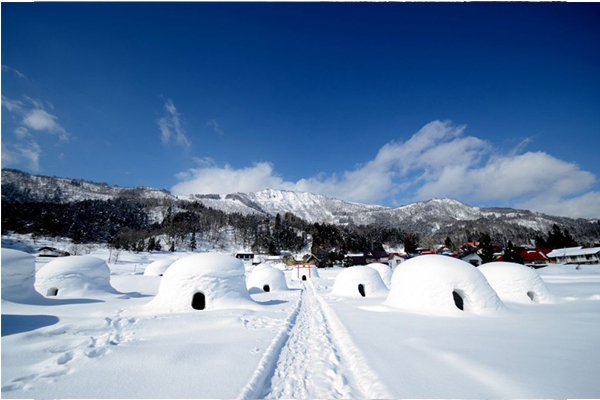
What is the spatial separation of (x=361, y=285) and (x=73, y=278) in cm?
2115

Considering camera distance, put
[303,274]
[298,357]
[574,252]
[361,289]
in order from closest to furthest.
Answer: [298,357] → [361,289] → [303,274] → [574,252]

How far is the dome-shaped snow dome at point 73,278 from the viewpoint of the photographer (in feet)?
56.0

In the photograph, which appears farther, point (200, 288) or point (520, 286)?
point (520, 286)

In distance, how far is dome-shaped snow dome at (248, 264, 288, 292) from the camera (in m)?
26.4

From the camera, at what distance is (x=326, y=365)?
21.6 ft

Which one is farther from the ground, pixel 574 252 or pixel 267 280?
pixel 267 280

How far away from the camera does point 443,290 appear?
1255 centimetres

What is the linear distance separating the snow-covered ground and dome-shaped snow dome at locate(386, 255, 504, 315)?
100 centimetres

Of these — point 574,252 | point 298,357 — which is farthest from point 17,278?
point 574,252

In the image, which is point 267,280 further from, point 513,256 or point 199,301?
point 513,256

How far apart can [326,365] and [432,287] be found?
8531 mm

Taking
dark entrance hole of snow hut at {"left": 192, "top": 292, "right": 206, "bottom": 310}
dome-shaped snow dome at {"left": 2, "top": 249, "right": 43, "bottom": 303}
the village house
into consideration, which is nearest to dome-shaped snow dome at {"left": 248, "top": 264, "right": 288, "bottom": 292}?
dark entrance hole of snow hut at {"left": 192, "top": 292, "right": 206, "bottom": 310}

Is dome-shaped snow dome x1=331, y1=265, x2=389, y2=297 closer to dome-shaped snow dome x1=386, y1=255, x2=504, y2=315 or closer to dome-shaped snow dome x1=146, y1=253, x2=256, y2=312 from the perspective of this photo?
dome-shaped snow dome x1=386, y1=255, x2=504, y2=315

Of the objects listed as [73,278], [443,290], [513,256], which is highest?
[73,278]
